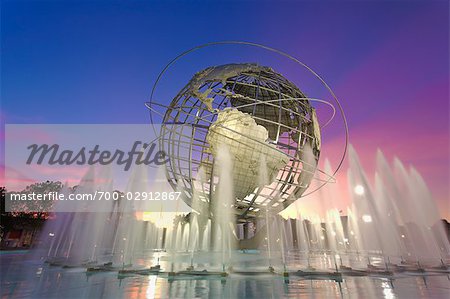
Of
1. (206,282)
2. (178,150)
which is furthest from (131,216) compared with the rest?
(206,282)

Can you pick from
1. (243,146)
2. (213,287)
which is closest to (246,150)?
(243,146)

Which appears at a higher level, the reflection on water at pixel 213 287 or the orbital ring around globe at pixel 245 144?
the orbital ring around globe at pixel 245 144

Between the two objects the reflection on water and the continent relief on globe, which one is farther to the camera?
the continent relief on globe

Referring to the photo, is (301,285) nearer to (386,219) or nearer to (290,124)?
(290,124)

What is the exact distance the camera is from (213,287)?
19.5ft

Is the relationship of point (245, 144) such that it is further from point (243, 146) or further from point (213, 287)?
point (213, 287)

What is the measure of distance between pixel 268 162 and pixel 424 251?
52.1ft

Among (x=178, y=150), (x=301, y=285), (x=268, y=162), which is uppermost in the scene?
(x=178, y=150)

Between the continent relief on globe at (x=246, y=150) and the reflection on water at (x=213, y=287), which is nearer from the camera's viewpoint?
the reflection on water at (x=213, y=287)

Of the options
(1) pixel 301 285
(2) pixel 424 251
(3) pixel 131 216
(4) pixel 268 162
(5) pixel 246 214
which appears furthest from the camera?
(2) pixel 424 251

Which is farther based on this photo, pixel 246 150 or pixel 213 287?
pixel 246 150

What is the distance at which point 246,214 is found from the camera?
12.1 m

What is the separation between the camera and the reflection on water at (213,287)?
17.3 feet

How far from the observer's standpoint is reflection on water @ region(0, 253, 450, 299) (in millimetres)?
5258
